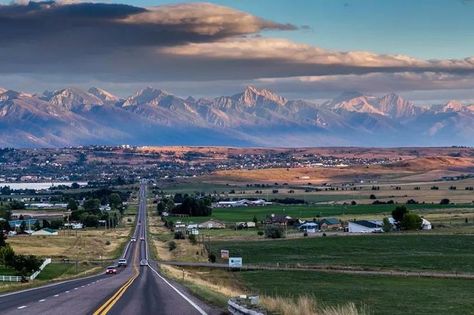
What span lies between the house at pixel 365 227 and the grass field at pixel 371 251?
8568 millimetres

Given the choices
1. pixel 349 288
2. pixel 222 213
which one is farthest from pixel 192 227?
pixel 349 288

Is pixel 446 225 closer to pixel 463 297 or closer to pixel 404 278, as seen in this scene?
pixel 404 278

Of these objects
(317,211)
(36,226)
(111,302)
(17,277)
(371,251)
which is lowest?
(371,251)

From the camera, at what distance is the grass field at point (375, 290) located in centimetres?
5041

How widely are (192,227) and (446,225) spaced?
4473 cm

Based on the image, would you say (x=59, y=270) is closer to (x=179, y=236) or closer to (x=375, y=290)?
(x=375, y=290)

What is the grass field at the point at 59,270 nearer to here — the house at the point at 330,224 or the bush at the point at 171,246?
the bush at the point at 171,246

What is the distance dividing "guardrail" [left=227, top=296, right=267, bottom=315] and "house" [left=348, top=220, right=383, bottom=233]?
4070 inches

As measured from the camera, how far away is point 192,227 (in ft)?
509

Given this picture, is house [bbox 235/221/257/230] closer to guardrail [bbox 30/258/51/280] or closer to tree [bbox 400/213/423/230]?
tree [bbox 400/213/423/230]

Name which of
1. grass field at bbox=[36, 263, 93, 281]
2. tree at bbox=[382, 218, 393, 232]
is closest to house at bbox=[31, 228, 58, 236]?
grass field at bbox=[36, 263, 93, 281]

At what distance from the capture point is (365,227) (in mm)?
135000

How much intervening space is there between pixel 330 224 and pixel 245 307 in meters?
119

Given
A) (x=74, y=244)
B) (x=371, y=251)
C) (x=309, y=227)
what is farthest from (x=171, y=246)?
(x=371, y=251)
